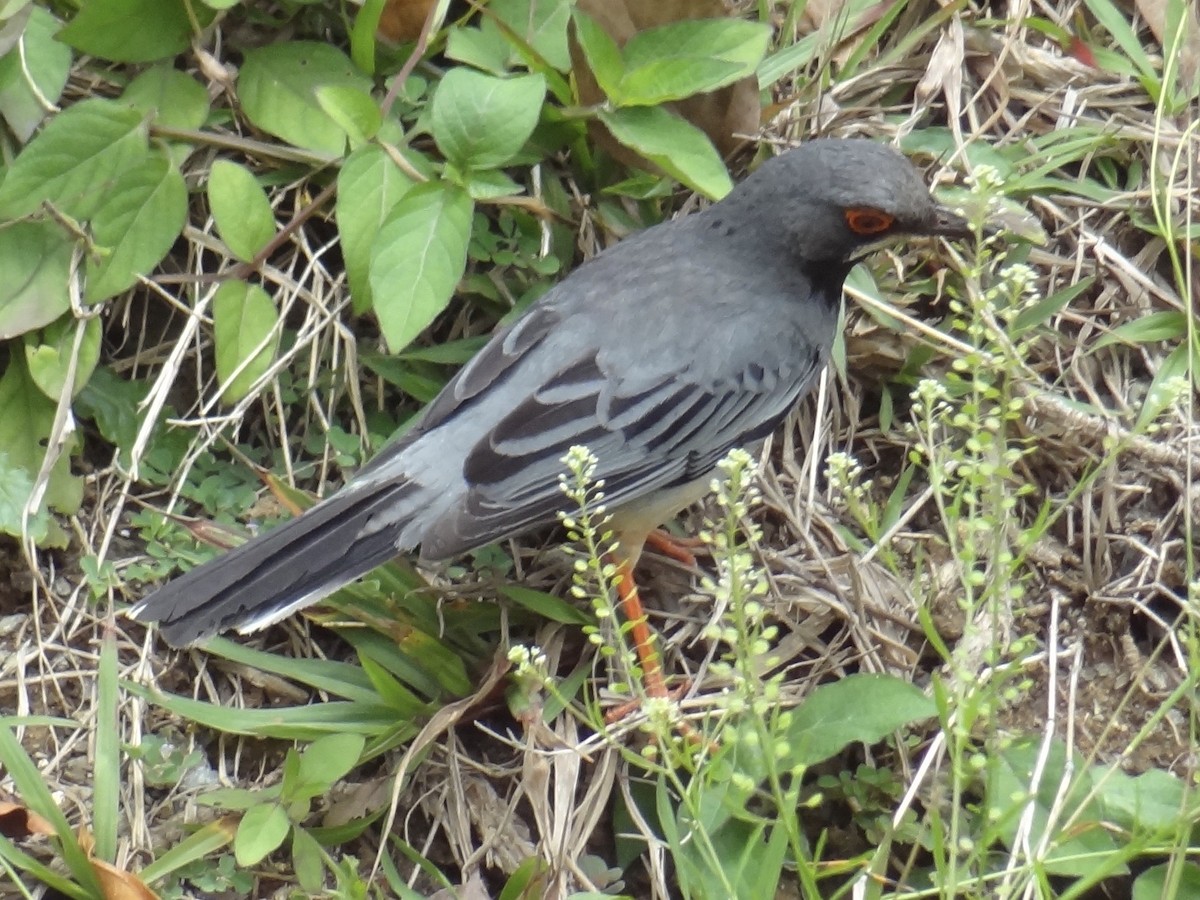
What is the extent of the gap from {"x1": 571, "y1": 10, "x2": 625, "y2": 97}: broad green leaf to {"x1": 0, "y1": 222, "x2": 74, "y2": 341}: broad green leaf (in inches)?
64.9

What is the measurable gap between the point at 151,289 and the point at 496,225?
111 centimetres

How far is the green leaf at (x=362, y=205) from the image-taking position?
4109 millimetres

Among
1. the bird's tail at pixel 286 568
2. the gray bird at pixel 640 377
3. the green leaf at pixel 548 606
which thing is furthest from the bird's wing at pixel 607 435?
the green leaf at pixel 548 606

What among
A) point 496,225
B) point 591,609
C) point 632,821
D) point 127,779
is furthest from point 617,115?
point 127,779

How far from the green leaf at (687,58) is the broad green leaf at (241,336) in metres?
1.26

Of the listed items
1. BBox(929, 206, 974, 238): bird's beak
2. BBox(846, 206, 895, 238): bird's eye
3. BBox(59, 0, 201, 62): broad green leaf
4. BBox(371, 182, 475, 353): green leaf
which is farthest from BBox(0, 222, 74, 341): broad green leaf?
BBox(929, 206, 974, 238): bird's beak

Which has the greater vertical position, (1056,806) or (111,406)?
(111,406)

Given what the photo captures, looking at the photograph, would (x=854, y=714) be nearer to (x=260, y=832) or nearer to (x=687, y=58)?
(x=260, y=832)

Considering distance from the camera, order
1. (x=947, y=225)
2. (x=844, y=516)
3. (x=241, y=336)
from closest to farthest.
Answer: (x=241, y=336), (x=947, y=225), (x=844, y=516)

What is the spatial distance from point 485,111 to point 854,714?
2005 millimetres

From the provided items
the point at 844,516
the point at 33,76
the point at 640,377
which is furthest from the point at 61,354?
the point at 844,516

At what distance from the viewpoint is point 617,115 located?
4305 mm

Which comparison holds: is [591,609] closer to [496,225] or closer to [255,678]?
[255,678]

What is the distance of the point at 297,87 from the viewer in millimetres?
4355
